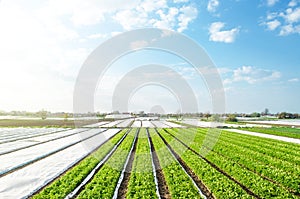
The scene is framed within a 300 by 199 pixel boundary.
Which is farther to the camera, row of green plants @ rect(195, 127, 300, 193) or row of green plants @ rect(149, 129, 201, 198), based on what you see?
row of green plants @ rect(195, 127, 300, 193)

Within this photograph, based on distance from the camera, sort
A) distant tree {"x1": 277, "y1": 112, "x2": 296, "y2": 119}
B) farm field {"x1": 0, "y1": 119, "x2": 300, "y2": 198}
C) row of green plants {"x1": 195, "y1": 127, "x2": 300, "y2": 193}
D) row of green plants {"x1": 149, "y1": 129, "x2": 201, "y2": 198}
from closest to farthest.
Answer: row of green plants {"x1": 149, "y1": 129, "x2": 201, "y2": 198}, farm field {"x1": 0, "y1": 119, "x2": 300, "y2": 198}, row of green plants {"x1": 195, "y1": 127, "x2": 300, "y2": 193}, distant tree {"x1": 277, "y1": 112, "x2": 296, "y2": 119}

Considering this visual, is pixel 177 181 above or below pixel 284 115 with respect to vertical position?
below

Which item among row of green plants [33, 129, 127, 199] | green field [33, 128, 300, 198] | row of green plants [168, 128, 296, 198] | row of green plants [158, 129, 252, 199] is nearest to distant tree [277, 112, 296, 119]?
green field [33, 128, 300, 198]

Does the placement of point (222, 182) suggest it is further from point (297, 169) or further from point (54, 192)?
point (54, 192)

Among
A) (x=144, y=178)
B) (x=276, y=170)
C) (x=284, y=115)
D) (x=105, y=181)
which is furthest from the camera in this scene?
(x=284, y=115)

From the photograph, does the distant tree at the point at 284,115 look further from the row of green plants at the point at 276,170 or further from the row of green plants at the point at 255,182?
the row of green plants at the point at 255,182

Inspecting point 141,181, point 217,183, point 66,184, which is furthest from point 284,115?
point 66,184

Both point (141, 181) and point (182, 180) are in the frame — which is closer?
point (141, 181)

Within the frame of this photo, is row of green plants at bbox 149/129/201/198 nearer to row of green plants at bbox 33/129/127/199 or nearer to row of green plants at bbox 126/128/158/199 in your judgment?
row of green plants at bbox 126/128/158/199

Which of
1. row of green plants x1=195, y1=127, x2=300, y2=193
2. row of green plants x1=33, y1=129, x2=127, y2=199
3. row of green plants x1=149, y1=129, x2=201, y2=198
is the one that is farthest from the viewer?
row of green plants x1=195, y1=127, x2=300, y2=193

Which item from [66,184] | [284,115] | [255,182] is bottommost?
[255,182]

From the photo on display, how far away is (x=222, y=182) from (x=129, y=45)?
14.1 metres

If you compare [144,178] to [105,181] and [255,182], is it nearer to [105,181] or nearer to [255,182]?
[105,181]

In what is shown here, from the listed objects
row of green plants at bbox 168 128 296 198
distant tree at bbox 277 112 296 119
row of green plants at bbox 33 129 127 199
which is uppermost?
distant tree at bbox 277 112 296 119
